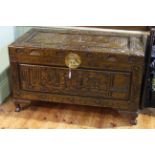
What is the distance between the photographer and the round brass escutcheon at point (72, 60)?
179cm

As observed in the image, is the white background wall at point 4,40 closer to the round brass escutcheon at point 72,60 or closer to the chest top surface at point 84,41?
the chest top surface at point 84,41

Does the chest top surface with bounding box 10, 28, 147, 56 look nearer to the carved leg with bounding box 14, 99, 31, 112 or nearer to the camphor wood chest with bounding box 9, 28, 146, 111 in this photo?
the camphor wood chest with bounding box 9, 28, 146, 111

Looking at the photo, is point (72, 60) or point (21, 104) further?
point (21, 104)

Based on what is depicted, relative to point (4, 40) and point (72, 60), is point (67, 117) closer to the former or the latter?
point (72, 60)

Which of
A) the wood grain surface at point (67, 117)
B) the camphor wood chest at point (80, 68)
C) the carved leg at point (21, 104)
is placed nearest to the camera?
the camphor wood chest at point (80, 68)

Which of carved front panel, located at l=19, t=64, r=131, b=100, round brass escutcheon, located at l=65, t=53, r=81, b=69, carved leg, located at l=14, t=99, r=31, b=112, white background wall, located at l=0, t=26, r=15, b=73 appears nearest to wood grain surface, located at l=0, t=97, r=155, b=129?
carved leg, located at l=14, t=99, r=31, b=112

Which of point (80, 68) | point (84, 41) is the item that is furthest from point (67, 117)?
point (84, 41)

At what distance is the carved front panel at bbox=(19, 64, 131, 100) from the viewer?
183cm

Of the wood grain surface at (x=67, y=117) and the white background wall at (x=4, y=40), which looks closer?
the wood grain surface at (x=67, y=117)

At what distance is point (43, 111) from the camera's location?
211 cm

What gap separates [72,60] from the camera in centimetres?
181

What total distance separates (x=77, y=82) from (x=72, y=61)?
16 centimetres

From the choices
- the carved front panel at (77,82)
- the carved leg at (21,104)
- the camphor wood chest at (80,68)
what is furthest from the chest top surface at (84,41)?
the carved leg at (21,104)
